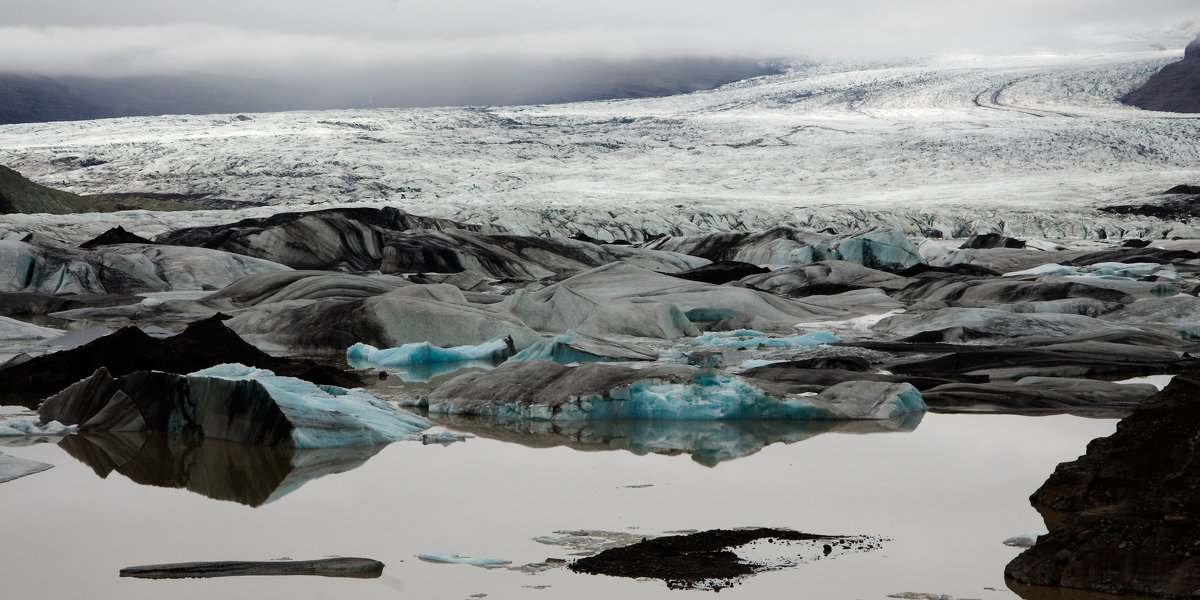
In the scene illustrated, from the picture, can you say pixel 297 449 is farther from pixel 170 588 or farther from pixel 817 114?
pixel 817 114

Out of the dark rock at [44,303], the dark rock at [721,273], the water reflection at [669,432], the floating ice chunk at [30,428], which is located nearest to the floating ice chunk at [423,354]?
the water reflection at [669,432]

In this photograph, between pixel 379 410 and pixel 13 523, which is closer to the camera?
pixel 13 523

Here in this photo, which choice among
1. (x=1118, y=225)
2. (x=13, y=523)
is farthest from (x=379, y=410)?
(x=1118, y=225)

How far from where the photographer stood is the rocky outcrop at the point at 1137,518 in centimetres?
288

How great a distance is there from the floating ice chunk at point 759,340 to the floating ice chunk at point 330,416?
4.82 m

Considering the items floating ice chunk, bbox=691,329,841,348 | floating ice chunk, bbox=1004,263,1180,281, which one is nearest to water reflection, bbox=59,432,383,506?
floating ice chunk, bbox=691,329,841,348

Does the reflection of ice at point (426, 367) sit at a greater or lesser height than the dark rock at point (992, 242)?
greater

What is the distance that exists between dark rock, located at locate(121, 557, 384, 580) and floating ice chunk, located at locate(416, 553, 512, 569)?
0.16 m

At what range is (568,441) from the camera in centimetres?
541

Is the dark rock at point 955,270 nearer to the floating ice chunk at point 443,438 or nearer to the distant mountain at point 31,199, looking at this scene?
the floating ice chunk at point 443,438

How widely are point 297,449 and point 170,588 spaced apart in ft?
6.69

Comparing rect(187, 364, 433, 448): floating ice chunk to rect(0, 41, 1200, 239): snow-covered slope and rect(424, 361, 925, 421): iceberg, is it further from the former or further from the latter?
rect(0, 41, 1200, 239): snow-covered slope

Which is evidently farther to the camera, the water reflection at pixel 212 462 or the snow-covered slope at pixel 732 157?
the snow-covered slope at pixel 732 157

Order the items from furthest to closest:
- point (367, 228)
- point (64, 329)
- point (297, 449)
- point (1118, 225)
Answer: point (1118, 225)
point (367, 228)
point (64, 329)
point (297, 449)
